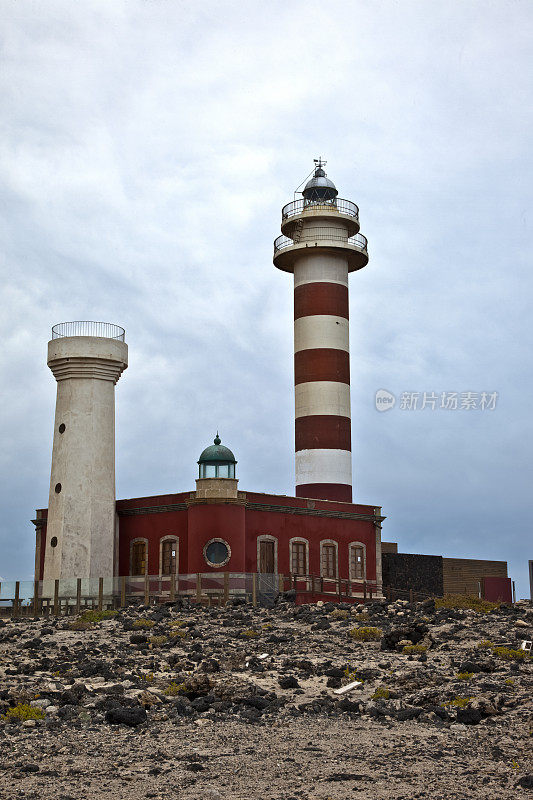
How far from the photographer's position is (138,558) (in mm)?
36656

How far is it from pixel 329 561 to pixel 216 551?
18.6 feet

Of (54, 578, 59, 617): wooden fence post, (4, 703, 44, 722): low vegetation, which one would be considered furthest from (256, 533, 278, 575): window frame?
(4, 703, 44, 722): low vegetation

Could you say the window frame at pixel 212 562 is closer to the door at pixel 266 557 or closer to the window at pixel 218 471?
the door at pixel 266 557

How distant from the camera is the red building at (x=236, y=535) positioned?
34438 millimetres

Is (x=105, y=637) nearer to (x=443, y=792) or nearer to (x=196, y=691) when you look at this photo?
(x=196, y=691)

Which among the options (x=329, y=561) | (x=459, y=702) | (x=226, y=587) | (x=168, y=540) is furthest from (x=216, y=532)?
(x=459, y=702)

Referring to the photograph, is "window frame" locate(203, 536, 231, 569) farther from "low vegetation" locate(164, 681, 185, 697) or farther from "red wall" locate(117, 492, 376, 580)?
"low vegetation" locate(164, 681, 185, 697)

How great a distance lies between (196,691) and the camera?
17062mm

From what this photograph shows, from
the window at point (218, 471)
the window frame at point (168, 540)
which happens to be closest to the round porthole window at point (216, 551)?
the window frame at point (168, 540)

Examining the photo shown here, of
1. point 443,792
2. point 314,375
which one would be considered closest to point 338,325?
point 314,375

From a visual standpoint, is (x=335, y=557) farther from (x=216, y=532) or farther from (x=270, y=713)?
(x=270, y=713)

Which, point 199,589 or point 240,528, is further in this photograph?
point 240,528

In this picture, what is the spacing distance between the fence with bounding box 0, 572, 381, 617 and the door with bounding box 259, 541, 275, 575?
5.28 feet

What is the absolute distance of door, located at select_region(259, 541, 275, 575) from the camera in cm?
3553
